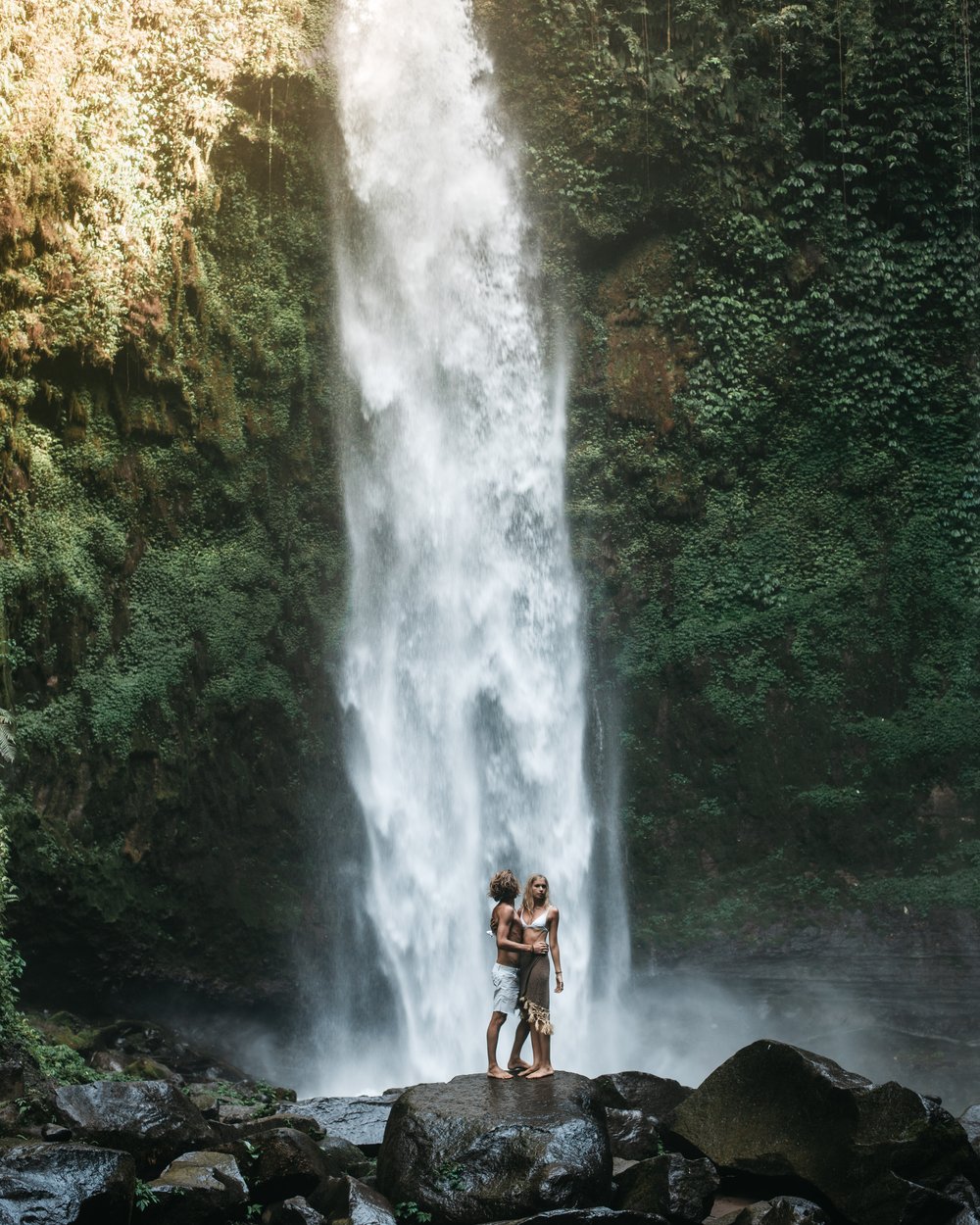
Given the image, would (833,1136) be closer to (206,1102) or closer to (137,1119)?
(137,1119)

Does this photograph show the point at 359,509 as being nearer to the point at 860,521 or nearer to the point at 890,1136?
the point at 860,521

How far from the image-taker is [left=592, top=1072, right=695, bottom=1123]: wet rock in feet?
25.9

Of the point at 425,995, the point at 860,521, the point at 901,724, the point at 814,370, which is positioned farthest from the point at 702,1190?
the point at 814,370

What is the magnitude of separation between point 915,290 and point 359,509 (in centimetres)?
808

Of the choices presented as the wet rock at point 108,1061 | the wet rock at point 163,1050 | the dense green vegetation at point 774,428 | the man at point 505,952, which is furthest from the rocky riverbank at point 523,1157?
the dense green vegetation at point 774,428

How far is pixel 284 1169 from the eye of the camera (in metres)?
6.29

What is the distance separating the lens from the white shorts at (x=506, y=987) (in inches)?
288

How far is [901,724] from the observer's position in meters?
14.5

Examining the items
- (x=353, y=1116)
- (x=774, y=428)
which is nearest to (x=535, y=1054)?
(x=353, y=1116)

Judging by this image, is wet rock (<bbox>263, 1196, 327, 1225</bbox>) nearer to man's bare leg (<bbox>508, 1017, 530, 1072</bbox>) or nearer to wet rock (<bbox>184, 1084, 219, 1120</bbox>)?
man's bare leg (<bbox>508, 1017, 530, 1072</bbox>)

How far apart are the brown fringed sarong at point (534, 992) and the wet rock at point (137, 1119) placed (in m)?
2.03

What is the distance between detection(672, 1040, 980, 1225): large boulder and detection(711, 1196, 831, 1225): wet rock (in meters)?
0.29

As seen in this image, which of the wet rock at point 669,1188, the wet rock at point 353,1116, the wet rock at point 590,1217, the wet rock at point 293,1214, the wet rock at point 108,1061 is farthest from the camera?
the wet rock at point 108,1061

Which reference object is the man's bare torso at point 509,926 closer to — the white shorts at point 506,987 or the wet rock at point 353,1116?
Result: the white shorts at point 506,987
